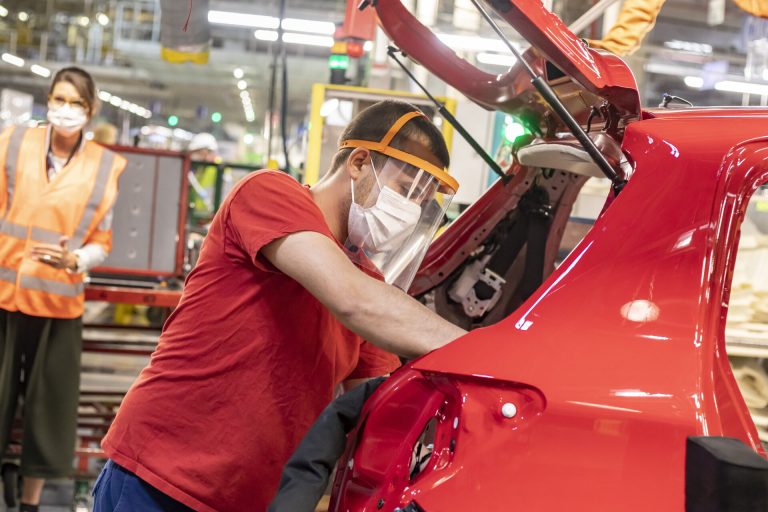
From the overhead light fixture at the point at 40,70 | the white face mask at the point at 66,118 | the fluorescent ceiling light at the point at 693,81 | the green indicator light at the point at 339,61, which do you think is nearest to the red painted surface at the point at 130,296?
the white face mask at the point at 66,118

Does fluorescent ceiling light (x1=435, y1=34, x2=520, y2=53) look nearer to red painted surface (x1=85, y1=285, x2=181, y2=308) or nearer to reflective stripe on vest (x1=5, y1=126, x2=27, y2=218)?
red painted surface (x1=85, y1=285, x2=181, y2=308)

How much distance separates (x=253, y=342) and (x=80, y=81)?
2.88m

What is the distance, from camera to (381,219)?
2018 millimetres

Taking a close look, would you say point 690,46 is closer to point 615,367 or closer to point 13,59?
point 615,367

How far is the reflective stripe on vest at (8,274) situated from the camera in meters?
4.21

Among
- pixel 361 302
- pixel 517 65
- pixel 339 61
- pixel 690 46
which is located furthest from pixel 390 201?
pixel 690 46

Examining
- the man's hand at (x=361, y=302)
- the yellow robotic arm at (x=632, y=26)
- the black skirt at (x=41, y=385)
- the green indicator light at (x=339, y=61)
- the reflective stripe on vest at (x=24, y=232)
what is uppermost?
the yellow robotic arm at (x=632, y=26)

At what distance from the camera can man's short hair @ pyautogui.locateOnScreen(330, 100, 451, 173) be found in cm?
200

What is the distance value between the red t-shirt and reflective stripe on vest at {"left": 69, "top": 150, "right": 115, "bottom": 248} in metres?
2.58

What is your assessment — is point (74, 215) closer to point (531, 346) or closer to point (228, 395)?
point (228, 395)

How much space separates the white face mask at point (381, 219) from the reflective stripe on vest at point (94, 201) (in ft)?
8.94

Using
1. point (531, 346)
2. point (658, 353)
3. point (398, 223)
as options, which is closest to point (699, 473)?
point (658, 353)

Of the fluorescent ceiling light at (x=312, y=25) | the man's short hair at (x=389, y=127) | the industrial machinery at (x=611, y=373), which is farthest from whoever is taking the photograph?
the fluorescent ceiling light at (x=312, y=25)

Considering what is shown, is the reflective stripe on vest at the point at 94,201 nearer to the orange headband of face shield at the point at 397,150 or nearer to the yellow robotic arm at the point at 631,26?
the yellow robotic arm at the point at 631,26
